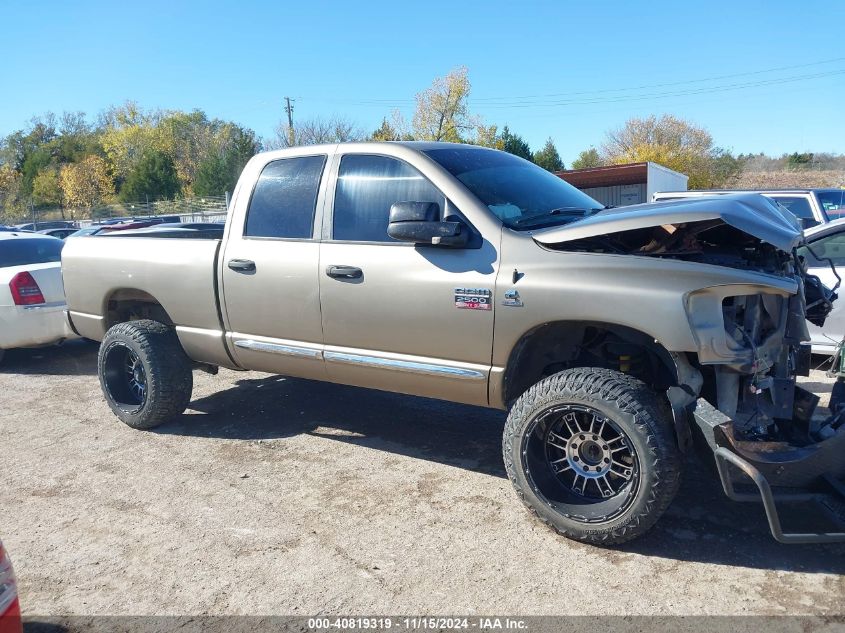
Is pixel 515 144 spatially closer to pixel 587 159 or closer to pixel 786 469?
pixel 587 159

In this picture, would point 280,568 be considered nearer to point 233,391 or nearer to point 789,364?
point 789,364

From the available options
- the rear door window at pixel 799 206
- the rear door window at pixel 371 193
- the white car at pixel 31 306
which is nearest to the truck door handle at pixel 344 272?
the rear door window at pixel 371 193

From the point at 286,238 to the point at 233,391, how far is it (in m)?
2.54

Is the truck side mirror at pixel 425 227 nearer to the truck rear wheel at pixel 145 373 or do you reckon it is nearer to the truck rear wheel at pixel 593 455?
the truck rear wheel at pixel 593 455

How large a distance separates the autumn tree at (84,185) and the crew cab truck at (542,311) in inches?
2381

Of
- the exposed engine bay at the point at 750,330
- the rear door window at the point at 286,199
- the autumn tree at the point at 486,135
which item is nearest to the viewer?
the exposed engine bay at the point at 750,330

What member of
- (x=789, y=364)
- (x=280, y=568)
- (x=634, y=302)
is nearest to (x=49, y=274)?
(x=280, y=568)

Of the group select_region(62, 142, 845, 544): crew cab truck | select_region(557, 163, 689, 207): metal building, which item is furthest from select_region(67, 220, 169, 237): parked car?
select_region(557, 163, 689, 207): metal building

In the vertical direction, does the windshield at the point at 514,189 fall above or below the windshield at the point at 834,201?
above

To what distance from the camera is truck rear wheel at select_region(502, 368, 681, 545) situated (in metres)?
3.21

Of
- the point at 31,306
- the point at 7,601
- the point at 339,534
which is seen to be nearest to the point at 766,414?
the point at 339,534

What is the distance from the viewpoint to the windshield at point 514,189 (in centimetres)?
398

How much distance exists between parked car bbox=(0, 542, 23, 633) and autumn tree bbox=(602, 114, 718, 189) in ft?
164

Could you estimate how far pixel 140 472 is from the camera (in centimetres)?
462
